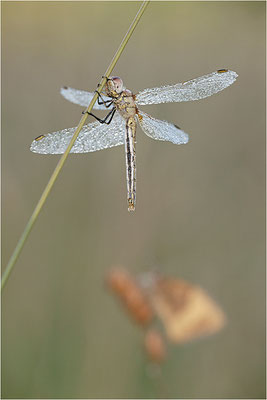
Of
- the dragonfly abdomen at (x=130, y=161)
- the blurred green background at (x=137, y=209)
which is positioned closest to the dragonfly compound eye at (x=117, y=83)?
the dragonfly abdomen at (x=130, y=161)

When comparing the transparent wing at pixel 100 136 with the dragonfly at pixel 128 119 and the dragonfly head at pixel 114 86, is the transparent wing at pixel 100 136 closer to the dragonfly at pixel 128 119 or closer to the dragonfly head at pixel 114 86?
the dragonfly at pixel 128 119

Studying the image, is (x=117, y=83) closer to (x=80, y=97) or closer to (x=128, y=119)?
(x=128, y=119)

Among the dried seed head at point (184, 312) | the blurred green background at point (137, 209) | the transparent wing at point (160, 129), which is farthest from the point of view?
the blurred green background at point (137, 209)

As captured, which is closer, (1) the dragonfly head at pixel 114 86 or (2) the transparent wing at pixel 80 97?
(1) the dragonfly head at pixel 114 86

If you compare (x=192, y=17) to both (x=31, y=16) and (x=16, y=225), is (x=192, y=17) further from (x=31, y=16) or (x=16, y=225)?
(x=16, y=225)

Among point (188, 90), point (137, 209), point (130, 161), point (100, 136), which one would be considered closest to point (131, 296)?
point (130, 161)

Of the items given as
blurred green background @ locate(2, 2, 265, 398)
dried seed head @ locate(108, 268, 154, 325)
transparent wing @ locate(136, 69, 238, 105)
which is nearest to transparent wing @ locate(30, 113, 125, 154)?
transparent wing @ locate(136, 69, 238, 105)

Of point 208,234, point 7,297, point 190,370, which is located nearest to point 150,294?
point 190,370
